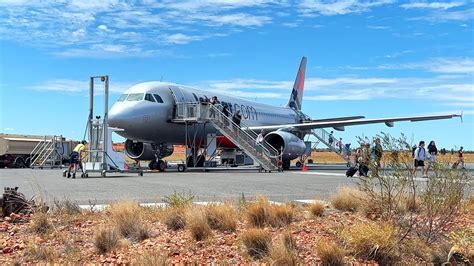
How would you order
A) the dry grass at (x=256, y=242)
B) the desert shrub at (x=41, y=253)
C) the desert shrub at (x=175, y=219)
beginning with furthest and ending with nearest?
the desert shrub at (x=175, y=219) < the dry grass at (x=256, y=242) < the desert shrub at (x=41, y=253)

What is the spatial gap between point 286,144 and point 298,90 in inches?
870

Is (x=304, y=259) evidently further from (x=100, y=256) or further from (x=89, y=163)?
(x=89, y=163)

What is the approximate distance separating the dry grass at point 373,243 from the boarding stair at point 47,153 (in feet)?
107

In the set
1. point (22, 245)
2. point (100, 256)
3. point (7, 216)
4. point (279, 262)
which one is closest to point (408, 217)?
point (279, 262)

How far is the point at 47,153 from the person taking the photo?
39.8m

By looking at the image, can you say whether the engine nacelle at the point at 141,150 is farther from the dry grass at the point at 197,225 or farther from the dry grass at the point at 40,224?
the dry grass at the point at 197,225

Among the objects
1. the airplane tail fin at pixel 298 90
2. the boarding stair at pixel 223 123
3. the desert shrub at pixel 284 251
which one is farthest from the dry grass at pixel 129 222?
the airplane tail fin at pixel 298 90

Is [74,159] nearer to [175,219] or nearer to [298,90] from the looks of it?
[175,219]

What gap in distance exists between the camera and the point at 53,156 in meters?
38.7

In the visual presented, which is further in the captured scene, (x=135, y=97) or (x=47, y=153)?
(x=47, y=153)

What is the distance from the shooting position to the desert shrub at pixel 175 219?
8244 mm

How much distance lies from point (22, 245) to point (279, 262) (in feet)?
11.5

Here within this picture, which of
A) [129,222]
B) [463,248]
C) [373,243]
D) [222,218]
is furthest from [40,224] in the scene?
[463,248]

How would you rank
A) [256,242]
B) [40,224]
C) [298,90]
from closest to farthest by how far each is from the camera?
1. [256,242]
2. [40,224]
3. [298,90]
